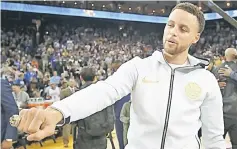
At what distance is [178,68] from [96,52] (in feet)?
70.3

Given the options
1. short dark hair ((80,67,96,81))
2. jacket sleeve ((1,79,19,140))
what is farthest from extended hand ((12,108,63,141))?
short dark hair ((80,67,96,81))

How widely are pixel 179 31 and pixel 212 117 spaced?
0.38 meters

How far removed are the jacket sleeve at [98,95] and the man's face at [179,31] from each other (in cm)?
14

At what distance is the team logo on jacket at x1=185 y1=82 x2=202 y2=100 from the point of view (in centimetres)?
160

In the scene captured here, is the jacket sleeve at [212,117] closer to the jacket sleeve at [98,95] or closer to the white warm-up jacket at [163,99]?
the white warm-up jacket at [163,99]

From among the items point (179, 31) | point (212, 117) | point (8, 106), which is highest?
point (179, 31)

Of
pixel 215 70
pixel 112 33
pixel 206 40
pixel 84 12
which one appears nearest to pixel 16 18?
pixel 84 12

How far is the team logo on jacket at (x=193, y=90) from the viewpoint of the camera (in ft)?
5.24

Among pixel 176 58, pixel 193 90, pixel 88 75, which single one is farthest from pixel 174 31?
pixel 88 75

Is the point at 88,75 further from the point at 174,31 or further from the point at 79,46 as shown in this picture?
the point at 79,46

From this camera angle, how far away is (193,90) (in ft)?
5.28

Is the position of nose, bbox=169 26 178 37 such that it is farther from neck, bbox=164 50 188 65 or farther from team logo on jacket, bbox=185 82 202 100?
team logo on jacket, bbox=185 82 202 100

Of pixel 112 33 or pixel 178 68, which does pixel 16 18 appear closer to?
pixel 112 33

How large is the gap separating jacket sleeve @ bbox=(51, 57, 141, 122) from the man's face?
0.45ft
